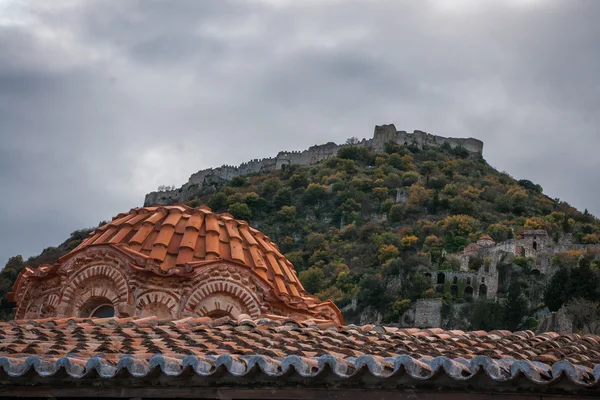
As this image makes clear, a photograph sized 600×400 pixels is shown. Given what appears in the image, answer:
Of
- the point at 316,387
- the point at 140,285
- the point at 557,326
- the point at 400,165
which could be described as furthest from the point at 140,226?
the point at 400,165

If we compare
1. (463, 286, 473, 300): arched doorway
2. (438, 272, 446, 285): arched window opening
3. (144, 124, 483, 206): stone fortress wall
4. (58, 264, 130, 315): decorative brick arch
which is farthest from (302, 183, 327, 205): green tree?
(58, 264, 130, 315): decorative brick arch

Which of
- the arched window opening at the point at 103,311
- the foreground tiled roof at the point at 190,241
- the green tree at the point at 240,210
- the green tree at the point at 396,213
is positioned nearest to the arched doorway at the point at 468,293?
→ the green tree at the point at 396,213

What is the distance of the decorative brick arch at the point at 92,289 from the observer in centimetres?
1348

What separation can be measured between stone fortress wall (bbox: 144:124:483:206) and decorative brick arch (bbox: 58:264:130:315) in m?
111

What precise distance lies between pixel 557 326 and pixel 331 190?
182ft

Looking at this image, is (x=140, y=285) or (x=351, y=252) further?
(x=351, y=252)

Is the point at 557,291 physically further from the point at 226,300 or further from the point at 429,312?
the point at 226,300

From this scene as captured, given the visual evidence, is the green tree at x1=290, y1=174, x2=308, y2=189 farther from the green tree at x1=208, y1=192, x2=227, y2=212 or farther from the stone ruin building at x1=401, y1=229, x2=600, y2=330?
the stone ruin building at x1=401, y1=229, x2=600, y2=330

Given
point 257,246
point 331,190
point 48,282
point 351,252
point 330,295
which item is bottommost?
point 48,282

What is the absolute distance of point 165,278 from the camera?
13.4 m

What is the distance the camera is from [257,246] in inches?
599

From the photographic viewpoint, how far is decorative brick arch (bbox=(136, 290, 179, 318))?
13352 mm

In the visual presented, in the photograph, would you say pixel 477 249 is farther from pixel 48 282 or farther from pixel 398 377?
pixel 398 377

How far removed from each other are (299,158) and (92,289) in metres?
117
